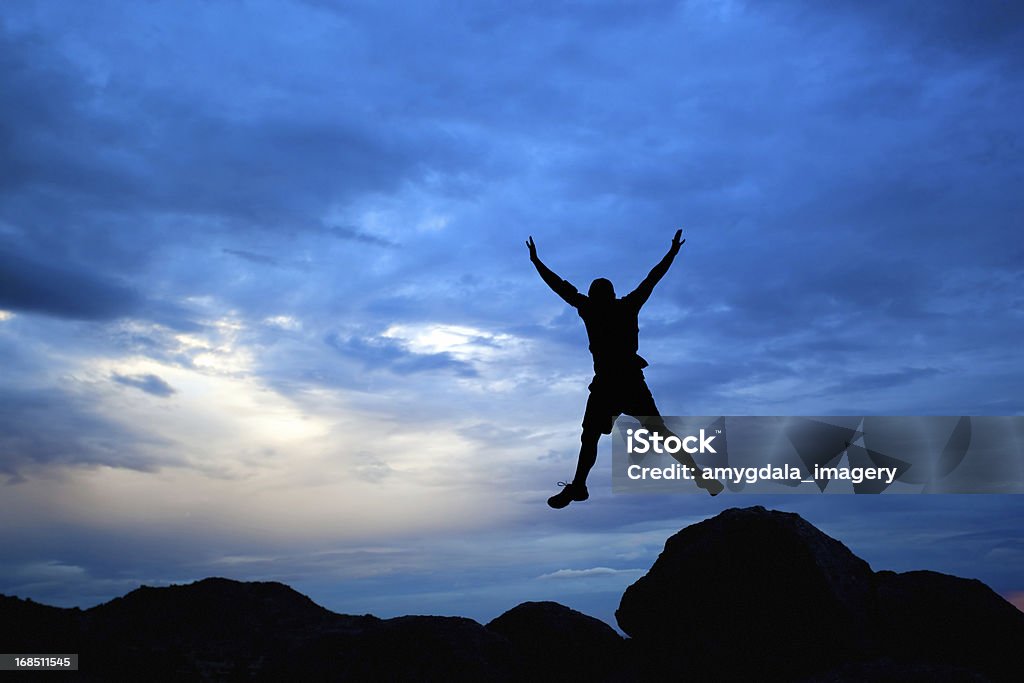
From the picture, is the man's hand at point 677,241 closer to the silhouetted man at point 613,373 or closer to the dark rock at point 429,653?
the silhouetted man at point 613,373

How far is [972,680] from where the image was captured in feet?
23.6

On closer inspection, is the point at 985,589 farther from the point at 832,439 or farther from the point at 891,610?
the point at 832,439

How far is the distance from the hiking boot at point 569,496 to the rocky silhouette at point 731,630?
155cm

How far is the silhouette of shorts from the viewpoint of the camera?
1012 centimetres

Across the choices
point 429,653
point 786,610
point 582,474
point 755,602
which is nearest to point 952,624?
point 786,610

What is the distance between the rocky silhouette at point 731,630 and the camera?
9.12 meters

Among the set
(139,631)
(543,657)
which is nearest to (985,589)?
(543,657)

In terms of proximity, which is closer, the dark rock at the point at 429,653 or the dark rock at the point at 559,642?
the dark rock at the point at 429,653

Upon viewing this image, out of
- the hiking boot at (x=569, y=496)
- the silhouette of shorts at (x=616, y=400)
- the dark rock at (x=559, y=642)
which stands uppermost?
the silhouette of shorts at (x=616, y=400)

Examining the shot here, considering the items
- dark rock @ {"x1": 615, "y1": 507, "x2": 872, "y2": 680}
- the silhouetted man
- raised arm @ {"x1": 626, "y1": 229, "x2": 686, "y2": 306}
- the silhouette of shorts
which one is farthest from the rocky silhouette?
raised arm @ {"x1": 626, "y1": 229, "x2": 686, "y2": 306}

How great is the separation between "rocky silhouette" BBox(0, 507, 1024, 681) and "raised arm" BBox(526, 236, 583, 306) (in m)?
3.62

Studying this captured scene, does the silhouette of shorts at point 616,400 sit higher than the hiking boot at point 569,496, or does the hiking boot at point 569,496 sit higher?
the silhouette of shorts at point 616,400

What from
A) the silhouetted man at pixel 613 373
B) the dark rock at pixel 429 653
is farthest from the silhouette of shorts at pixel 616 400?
the dark rock at pixel 429 653

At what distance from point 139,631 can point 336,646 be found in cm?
872
